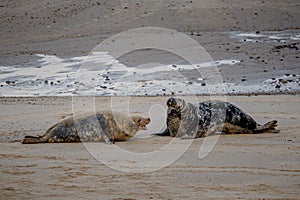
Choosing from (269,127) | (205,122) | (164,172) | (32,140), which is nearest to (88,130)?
(32,140)

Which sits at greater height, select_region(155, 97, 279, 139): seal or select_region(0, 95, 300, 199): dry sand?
select_region(155, 97, 279, 139): seal

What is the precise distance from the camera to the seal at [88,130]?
7344mm

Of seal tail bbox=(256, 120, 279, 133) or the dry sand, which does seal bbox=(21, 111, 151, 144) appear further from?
seal tail bbox=(256, 120, 279, 133)

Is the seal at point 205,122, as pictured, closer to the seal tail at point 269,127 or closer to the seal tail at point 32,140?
the seal tail at point 269,127

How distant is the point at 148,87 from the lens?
42.3 feet

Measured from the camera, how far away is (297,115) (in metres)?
9.19

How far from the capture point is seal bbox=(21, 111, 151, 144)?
24.1 ft

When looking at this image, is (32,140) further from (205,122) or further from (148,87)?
(148,87)

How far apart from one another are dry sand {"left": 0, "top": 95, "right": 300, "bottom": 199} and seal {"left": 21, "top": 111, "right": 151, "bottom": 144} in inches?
9.7

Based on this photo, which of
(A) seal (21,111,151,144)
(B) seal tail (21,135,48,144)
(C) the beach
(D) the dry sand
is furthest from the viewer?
(A) seal (21,111,151,144)

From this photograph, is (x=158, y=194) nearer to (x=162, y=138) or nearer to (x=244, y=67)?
(x=162, y=138)

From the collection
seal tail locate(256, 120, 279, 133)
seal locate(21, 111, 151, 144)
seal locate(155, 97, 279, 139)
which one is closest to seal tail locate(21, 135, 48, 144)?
seal locate(21, 111, 151, 144)

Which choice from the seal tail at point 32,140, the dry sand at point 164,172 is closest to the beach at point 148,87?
the dry sand at point 164,172

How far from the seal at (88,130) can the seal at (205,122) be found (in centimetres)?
72
